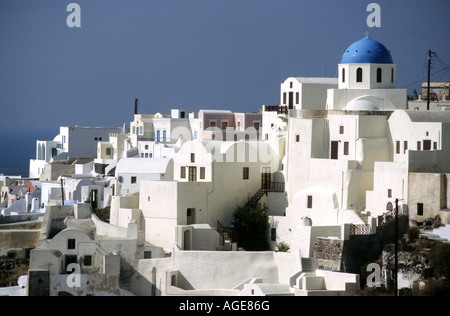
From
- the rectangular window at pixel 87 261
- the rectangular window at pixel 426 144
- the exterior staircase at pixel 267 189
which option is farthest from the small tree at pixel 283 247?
the rectangular window at pixel 87 261

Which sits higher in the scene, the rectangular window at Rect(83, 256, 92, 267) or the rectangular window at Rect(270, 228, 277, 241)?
the rectangular window at Rect(270, 228, 277, 241)

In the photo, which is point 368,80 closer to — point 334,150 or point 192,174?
point 334,150

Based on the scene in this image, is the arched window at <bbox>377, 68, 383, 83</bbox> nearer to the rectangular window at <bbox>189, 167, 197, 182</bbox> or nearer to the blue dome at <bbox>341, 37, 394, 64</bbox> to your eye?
the blue dome at <bbox>341, 37, 394, 64</bbox>

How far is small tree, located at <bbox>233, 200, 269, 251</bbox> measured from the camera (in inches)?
1790

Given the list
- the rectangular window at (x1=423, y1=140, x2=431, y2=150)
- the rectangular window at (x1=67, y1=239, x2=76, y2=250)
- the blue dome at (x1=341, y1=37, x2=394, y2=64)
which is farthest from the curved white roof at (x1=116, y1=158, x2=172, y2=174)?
the rectangular window at (x1=423, y1=140, x2=431, y2=150)

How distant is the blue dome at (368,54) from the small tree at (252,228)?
839 centimetres

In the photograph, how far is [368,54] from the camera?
47344 millimetres

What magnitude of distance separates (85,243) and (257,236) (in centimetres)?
765

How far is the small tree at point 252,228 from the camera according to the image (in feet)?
149

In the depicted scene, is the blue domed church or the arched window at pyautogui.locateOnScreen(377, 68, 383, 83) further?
the arched window at pyautogui.locateOnScreen(377, 68, 383, 83)

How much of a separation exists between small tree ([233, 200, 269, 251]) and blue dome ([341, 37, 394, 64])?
839cm

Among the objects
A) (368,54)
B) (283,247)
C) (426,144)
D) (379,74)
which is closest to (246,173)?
(283,247)
